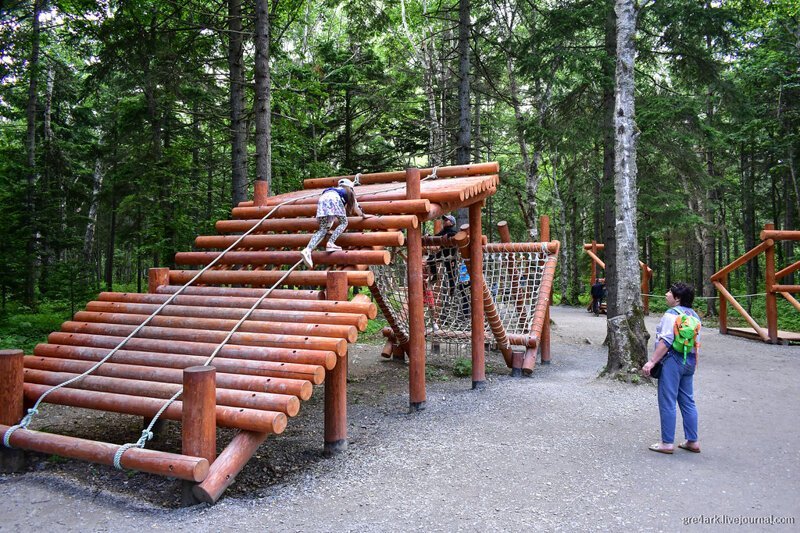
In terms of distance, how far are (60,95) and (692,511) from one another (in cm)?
2022

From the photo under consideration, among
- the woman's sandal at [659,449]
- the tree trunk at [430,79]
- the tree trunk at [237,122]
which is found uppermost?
the tree trunk at [430,79]

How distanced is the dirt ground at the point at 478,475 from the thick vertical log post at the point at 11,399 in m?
0.13

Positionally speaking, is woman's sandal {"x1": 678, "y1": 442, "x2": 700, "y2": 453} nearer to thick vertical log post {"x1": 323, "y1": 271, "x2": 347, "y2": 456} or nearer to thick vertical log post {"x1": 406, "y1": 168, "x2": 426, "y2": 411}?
thick vertical log post {"x1": 406, "y1": 168, "x2": 426, "y2": 411}

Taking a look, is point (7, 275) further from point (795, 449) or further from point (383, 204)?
point (795, 449)

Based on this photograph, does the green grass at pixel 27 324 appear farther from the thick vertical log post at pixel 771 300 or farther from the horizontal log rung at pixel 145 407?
the thick vertical log post at pixel 771 300

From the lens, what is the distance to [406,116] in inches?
593

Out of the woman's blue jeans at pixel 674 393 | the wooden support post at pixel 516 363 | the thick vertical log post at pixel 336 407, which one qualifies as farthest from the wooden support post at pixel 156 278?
the wooden support post at pixel 516 363

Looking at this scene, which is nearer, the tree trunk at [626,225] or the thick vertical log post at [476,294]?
the thick vertical log post at [476,294]

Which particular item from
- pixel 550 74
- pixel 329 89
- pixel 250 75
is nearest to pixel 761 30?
pixel 550 74

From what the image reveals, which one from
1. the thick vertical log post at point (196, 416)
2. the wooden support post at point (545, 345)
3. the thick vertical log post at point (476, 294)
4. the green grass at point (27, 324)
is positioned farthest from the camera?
the wooden support post at point (545, 345)

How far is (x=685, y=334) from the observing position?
4199mm

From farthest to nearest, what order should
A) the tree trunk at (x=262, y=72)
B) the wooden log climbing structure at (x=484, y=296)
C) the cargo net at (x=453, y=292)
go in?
the cargo net at (x=453, y=292)
the wooden log climbing structure at (x=484, y=296)
the tree trunk at (x=262, y=72)

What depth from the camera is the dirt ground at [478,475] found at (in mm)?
3186

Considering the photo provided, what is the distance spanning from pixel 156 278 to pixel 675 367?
5.26 metres
